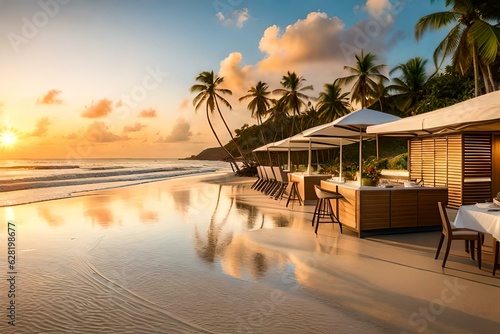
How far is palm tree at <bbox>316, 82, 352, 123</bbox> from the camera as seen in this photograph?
120ft

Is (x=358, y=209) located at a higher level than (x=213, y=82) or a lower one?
lower

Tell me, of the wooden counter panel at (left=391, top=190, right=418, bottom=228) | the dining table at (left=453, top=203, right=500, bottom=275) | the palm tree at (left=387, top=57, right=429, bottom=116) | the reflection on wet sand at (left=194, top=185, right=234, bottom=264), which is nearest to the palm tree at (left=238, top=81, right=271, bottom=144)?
the palm tree at (left=387, top=57, right=429, bottom=116)

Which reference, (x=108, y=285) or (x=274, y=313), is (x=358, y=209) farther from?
(x=108, y=285)

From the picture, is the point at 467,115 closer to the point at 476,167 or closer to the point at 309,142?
the point at 476,167

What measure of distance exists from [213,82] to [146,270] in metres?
30.9

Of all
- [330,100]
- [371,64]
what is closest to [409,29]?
[371,64]

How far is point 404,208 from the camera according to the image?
6812 mm

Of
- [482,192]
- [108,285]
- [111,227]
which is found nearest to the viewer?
[108,285]

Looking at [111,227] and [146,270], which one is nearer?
[146,270]

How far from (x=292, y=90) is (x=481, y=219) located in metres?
31.4

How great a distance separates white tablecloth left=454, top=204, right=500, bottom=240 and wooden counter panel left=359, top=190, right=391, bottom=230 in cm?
180

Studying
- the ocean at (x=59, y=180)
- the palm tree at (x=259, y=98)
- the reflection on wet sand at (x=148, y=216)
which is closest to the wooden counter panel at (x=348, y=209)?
the reflection on wet sand at (x=148, y=216)

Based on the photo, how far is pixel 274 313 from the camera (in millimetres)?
3334

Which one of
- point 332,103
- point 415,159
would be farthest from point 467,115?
point 332,103
